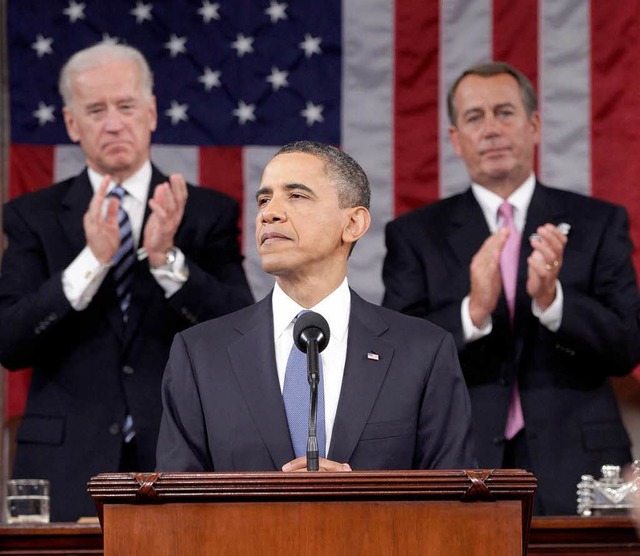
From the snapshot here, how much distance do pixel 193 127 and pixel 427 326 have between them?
8.11ft

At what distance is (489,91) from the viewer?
5.16m

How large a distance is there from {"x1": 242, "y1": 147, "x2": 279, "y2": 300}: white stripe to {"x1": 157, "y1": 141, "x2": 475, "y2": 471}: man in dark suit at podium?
2055mm

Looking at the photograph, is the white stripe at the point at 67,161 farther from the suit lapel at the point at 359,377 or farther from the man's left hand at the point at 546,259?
the suit lapel at the point at 359,377

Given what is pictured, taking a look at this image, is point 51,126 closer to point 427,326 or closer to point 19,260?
point 19,260

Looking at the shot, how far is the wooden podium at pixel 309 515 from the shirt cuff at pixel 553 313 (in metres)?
2.29

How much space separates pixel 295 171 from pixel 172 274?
1376 mm

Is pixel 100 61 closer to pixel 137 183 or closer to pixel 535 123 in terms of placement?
pixel 137 183

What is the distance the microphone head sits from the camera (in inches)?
111

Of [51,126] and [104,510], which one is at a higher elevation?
[51,126]

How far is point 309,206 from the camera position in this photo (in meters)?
3.38

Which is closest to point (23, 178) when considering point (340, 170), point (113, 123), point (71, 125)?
point (71, 125)

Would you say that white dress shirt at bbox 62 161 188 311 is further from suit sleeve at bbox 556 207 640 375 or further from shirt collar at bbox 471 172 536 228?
suit sleeve at bbox 556 207 640 375

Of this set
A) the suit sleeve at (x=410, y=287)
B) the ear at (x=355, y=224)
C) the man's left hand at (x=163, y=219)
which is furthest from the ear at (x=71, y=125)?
the ear at (x=355, y=224)

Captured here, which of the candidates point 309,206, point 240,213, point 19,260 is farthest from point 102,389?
point 309,206
